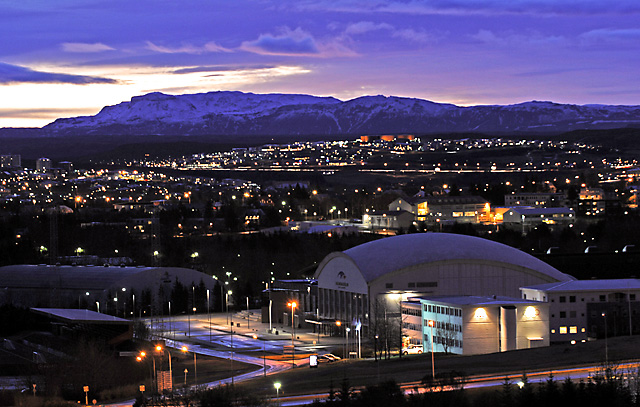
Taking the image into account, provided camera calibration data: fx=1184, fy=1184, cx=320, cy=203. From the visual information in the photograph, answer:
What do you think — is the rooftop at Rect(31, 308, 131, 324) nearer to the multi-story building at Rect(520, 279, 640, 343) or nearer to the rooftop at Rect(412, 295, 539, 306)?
the rooftop at Rect(412, 295, 539, 306)

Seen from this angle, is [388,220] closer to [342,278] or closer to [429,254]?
[342,278]

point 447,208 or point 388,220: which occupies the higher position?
point 447,208

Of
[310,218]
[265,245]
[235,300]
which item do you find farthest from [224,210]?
[235,300]

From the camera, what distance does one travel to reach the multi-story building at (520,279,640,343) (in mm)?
54562

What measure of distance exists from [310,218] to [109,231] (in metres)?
28.4

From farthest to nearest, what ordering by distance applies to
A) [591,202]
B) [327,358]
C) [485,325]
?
[591,202] < [485,325] < [327,358]

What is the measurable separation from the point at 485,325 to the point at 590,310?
680 centimetres

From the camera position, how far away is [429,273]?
6219 cm

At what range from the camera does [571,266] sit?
7481cm

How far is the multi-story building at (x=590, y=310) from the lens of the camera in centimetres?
5456

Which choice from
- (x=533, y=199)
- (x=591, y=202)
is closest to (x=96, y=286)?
(x=591, y=202)

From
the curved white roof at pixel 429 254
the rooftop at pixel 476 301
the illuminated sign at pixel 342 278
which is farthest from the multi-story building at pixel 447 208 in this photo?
the rooftop at pixel 476 301

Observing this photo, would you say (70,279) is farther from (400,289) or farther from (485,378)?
(485,378)

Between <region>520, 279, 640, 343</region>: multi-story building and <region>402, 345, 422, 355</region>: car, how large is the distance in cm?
611
